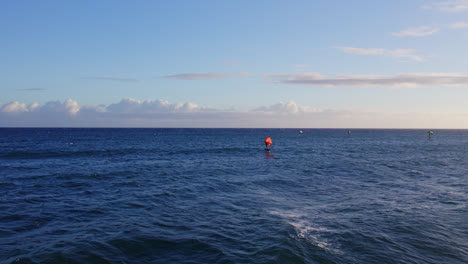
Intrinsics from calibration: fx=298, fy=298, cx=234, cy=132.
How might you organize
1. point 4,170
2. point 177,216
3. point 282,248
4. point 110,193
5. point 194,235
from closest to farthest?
point 282,248
point 194,235
point 177,216
point 110,193
point 4,170

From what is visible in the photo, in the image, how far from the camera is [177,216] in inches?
683

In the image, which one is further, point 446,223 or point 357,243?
point 446,223

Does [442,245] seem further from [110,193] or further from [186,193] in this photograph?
[110,193]

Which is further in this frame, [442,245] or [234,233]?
[234,233]

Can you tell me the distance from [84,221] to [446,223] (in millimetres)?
19826

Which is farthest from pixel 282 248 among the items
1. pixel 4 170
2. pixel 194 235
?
pixel 4 170

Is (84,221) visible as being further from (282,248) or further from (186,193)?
(282,248)

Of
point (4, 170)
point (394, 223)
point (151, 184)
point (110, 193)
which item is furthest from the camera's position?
point (4, 170)

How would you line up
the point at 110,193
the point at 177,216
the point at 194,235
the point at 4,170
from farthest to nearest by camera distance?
the point at 4,170
the point at 110,193
the point at 177,216
the point at 194,235

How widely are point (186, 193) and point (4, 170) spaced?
25.6 m

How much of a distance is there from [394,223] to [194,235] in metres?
10.8

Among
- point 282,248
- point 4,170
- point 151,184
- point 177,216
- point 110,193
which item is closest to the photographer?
point 282,248

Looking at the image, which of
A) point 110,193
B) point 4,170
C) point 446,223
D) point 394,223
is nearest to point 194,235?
point 394,223

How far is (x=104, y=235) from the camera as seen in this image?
14.1 metres
